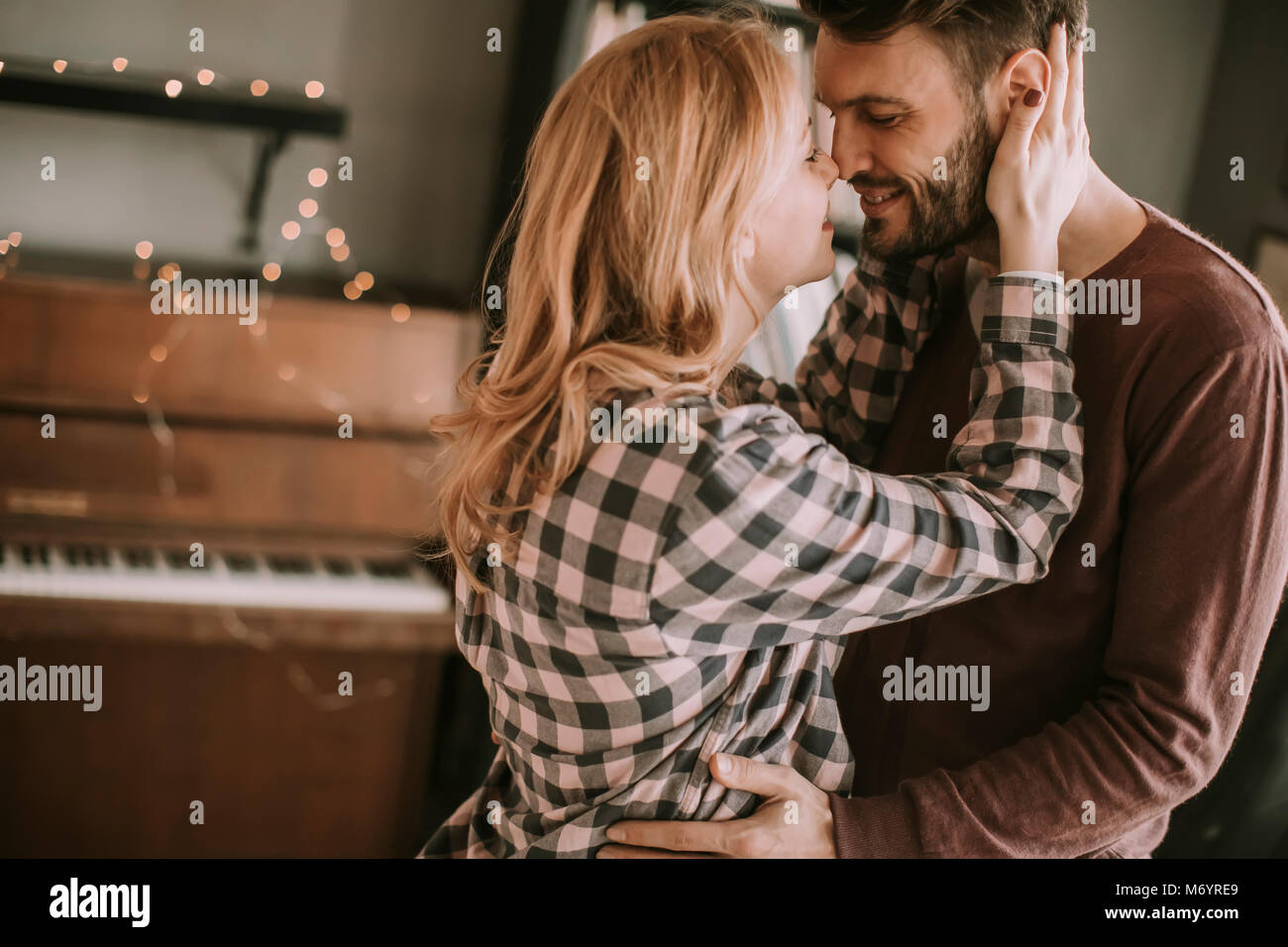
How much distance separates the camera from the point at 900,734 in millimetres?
1334

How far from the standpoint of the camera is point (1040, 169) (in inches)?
46.7

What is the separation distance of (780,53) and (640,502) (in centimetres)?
52

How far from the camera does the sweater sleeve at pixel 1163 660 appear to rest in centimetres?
111

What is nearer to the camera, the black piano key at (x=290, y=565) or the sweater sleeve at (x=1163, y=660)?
the sweater sleeve at (x=1163, y=660)

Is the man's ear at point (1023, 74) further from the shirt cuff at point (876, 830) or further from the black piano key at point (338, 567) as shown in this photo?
the black piano key at point (338, 567)

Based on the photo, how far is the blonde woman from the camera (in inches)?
39.5

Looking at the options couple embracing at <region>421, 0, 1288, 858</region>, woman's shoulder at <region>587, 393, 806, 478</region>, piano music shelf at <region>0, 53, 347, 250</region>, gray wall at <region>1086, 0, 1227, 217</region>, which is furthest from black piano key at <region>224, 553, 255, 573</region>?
gray wall at <region>1086, 0, 1227, 217</region>

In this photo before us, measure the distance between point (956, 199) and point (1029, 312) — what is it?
0.89ft

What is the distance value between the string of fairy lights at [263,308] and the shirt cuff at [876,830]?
149 centimetres

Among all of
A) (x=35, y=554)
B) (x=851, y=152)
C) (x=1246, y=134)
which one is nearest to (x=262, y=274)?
(x=35, y=554)

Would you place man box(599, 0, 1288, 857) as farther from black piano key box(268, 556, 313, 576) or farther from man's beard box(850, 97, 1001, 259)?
black piano key box(268, 556, 313, 576)

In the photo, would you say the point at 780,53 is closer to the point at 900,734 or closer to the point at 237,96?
the point at 900,734

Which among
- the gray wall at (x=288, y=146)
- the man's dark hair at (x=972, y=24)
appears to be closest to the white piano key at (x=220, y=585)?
the gray wall at (x=288, y=146)

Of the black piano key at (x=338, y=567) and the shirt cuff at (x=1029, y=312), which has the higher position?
the shirt cuff at (x=1029, y=312)
